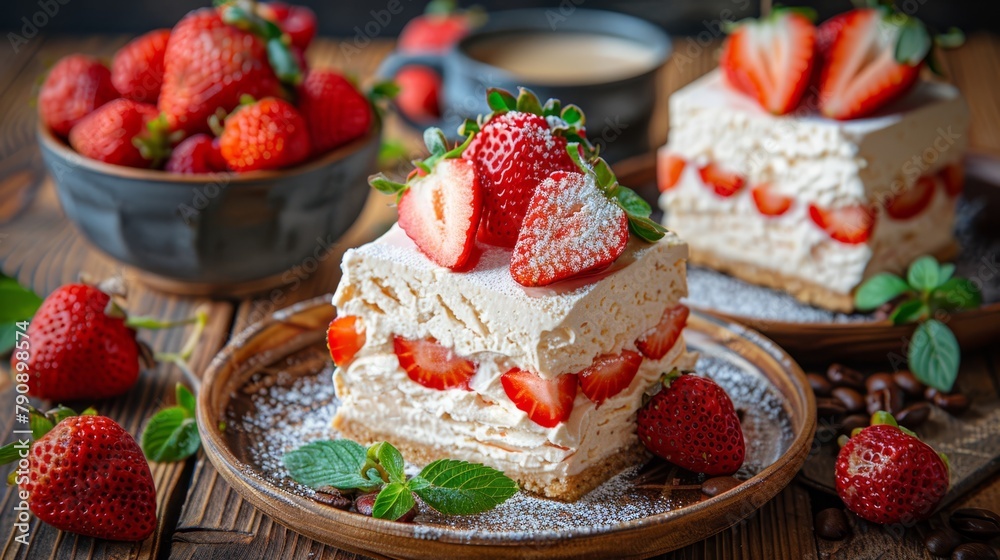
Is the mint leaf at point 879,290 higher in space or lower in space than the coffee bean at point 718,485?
lower

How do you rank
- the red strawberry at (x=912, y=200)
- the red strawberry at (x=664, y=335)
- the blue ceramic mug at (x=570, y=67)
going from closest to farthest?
1. the red strawberry at (x=664, y=335)
2. the red strawberry at (x=912, y=200)
3. the blue ceramic mug at (x=570, y=67)

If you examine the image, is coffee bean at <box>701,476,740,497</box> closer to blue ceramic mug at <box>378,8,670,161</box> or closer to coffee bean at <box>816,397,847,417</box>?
coffee bean at <box>816,397,847,417</box>

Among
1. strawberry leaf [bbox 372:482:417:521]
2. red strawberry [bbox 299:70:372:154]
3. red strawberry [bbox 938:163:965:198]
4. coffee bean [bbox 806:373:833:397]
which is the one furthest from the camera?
red strawberry [bbox 938:163:965:198]

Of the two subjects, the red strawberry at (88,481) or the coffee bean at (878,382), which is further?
the coffee bean at (878,382)

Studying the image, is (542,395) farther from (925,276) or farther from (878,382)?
(925,276)

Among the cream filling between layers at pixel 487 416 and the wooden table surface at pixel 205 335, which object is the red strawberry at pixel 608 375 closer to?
the cream filling between layers at pixel 487 416

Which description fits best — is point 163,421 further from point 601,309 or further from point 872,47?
point 872,47

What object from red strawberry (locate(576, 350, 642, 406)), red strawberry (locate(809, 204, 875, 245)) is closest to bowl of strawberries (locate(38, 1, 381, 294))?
red strawberry (locate(576, 350, 642, 406))

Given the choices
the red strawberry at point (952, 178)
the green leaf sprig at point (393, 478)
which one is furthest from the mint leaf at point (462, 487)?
the red strawberry at point (952, 178)
